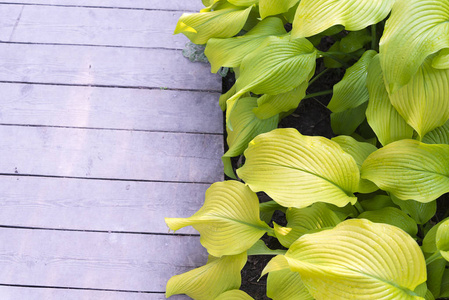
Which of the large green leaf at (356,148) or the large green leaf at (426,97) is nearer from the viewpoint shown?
the large green leaf at (426,97)

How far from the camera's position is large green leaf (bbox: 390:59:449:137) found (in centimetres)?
92

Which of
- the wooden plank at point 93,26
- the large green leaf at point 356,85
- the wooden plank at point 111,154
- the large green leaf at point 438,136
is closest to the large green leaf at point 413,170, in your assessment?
the large green leaf at point 438,136

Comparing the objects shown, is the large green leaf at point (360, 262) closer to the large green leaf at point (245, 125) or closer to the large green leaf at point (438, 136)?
the large green leaf at point (438, 136)

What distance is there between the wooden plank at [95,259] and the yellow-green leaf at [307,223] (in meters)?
0.35

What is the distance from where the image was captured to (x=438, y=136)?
41.1 inches

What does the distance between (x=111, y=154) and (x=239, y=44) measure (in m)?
0.60

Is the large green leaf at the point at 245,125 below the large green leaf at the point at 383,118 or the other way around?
below

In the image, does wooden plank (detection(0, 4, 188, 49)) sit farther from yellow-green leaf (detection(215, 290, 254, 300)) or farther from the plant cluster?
yellow-green leaf (detection(215, 290, 254, 300))

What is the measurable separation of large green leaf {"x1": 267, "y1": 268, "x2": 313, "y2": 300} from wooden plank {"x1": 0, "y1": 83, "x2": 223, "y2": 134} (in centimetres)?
62

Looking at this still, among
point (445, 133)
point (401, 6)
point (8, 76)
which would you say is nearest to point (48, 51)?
point (8, 76)

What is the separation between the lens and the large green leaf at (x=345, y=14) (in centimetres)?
95

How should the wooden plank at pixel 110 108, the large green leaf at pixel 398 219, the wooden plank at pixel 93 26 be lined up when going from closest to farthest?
the large green leaf at pixel 398 219 → the wooden plank at pixel 110 108 → the wooden plank at pixel 93 26

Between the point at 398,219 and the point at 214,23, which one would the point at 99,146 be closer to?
the point at 214,23

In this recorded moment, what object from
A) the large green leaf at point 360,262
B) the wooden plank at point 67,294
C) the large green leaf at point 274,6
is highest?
the large green leaf at point 274,6
